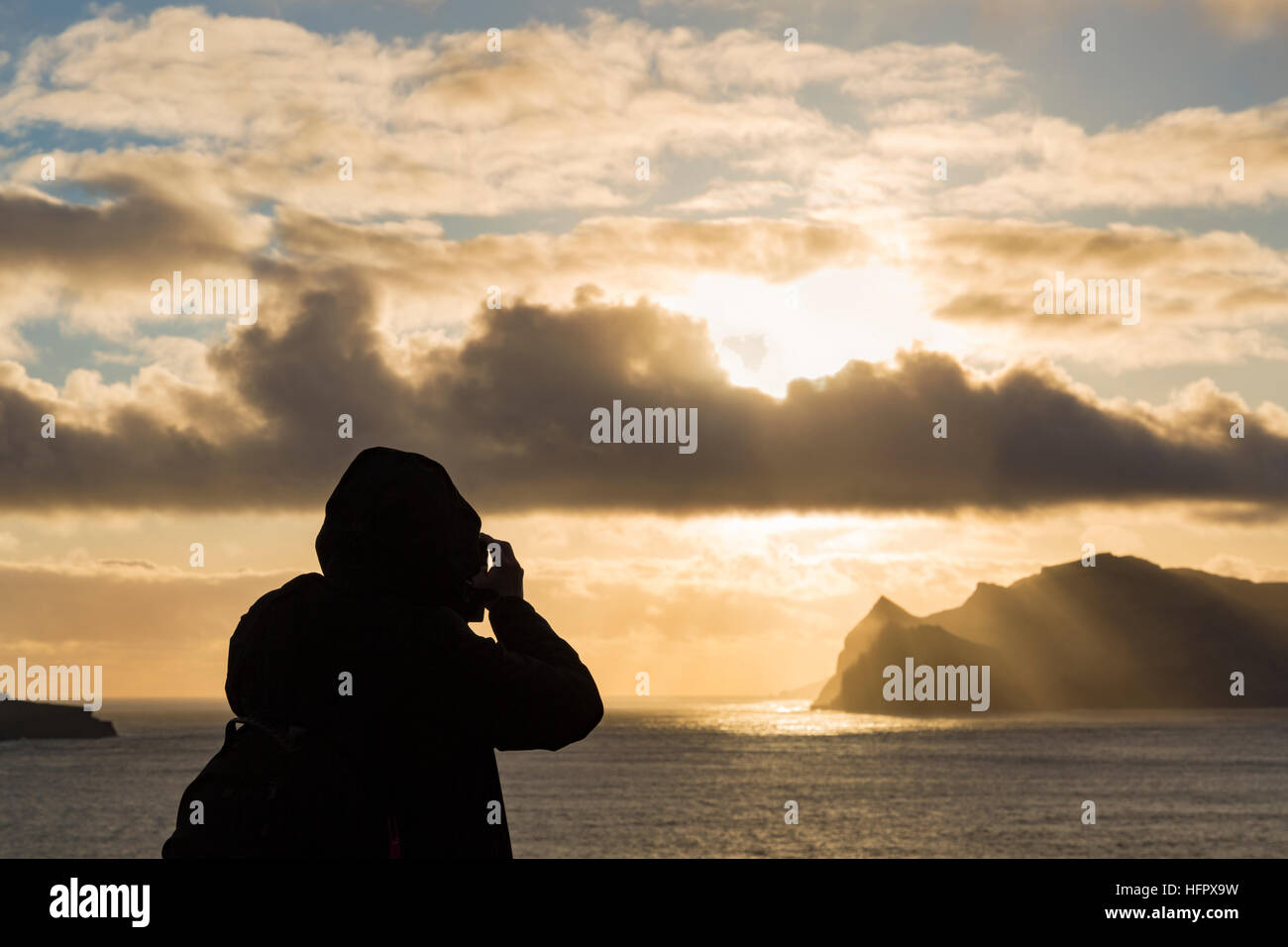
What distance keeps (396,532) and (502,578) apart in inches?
13.2

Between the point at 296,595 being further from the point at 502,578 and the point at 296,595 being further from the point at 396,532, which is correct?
the point at 502,578

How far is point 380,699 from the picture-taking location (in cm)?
259

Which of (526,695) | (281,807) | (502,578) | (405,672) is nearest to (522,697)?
(526,695)

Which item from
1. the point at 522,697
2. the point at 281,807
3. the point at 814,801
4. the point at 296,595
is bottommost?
the point at 814,801

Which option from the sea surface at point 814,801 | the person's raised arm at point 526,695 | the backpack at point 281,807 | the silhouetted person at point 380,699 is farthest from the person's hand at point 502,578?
the sea surface at point 814,801

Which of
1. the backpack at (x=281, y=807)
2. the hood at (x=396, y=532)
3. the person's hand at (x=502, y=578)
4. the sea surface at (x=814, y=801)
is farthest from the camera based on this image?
the sea surface at (x=814, y=801)

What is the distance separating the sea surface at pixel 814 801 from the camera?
261 ft

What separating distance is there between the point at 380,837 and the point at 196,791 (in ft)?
1.38

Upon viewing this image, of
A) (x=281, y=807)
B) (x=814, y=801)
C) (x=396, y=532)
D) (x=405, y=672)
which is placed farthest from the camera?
(x=814, y=801)

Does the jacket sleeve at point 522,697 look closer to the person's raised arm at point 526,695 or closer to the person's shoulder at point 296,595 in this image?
the person's raised arm at point 526,695

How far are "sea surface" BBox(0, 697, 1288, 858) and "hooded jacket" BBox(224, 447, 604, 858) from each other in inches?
2750

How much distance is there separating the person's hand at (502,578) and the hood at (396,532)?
4.0 inches
